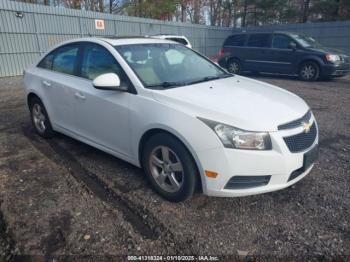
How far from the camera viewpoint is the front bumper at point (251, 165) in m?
2.58

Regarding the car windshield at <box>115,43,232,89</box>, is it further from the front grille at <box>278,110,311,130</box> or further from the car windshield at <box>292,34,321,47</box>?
the car windshield at <box>292,34,321,47</box>

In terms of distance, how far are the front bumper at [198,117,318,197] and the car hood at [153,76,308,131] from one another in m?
0.19

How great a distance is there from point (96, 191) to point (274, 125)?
79.2 inches

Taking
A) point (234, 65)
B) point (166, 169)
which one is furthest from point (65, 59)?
point (234, 65)

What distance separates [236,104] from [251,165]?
2.06ft

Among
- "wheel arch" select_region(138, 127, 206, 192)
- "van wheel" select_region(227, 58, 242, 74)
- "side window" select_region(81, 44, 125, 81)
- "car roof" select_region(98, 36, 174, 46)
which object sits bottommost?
"van wheel" select_region(227, 58, 242, 74)

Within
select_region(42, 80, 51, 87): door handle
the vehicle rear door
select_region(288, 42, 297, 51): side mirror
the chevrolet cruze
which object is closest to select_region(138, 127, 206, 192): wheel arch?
the chevrolet cruze

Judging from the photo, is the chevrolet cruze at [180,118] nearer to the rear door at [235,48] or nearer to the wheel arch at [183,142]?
the wheel arch at [183,142]

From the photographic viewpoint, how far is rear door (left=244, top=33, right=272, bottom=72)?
38.8 feet

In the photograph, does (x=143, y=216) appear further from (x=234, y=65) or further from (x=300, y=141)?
(x=234, y=65)

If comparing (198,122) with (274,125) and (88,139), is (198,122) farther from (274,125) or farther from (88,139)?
(88,139)

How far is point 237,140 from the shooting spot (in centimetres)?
259

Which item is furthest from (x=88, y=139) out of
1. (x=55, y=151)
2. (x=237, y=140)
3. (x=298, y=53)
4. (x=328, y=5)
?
(x=328, y=5)

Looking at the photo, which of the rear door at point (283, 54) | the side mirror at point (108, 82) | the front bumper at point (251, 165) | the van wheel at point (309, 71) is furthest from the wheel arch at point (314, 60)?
the side mirror at point (108, 82)
